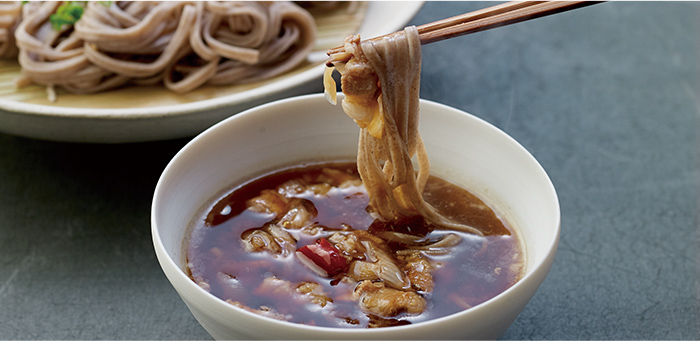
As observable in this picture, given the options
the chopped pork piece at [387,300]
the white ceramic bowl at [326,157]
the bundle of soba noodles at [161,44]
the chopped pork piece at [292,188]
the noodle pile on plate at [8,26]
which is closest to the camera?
the white ceramic bowl at [326,157]

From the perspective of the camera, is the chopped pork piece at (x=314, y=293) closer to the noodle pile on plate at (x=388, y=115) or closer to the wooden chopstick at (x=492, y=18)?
the noodle pile on plate at (x=388, y=115)

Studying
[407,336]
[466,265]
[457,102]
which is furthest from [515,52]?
[407,336]

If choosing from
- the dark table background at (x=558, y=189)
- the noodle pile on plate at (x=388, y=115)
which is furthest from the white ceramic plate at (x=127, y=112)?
the noodle pile on plate at (x=388, y=115)

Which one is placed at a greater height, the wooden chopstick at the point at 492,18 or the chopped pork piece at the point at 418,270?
the wooden chopstick at the point at 492,18

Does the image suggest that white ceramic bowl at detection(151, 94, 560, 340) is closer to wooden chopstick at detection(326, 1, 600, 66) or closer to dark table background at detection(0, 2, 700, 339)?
wooden chopstick at detection(326, 1, 600, 66)

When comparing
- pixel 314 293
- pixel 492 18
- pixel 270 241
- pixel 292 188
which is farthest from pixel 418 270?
pixel 492 18

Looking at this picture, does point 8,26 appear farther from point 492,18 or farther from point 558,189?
point 558,189

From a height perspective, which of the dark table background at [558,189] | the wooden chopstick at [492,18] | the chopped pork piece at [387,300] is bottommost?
the dark table background at [558,189]
